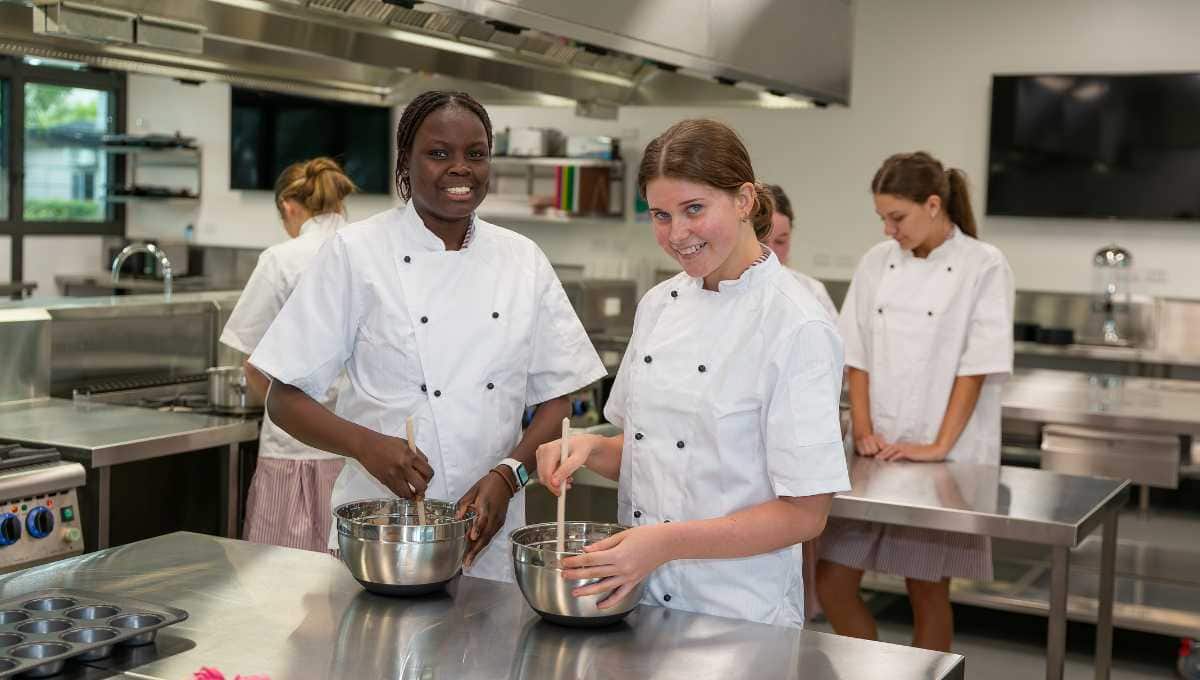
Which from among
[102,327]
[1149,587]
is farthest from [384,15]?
[1149,587]

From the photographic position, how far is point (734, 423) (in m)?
2.00

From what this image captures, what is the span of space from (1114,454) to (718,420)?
303 centimetres

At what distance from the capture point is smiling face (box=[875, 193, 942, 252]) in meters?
3.52

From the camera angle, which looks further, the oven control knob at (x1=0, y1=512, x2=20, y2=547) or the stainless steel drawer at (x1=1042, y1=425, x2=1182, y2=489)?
the stainless steel drawer at (x1=1042, y1=425, x2=1182, y2=489)

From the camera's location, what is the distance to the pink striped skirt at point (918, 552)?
11.7 feet

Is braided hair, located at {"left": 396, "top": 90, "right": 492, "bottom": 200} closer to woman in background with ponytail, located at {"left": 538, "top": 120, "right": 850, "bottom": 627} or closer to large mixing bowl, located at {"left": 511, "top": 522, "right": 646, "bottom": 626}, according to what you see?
woman in background with ponytail, located at {"left": 538, "top": 120, "right": 850, "bottom": 627}

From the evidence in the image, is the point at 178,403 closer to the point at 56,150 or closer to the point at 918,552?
the point at 918,552

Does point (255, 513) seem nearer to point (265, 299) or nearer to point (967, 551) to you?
point (265, 299)

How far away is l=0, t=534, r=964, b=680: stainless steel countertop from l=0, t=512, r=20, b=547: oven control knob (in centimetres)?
79

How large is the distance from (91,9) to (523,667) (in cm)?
200

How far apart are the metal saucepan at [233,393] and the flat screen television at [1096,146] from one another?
15.0ft

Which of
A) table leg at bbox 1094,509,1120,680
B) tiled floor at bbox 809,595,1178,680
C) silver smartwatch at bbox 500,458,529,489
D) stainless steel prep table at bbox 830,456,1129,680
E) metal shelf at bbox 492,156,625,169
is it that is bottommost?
tiled floor at bbox 809,595,1178,680

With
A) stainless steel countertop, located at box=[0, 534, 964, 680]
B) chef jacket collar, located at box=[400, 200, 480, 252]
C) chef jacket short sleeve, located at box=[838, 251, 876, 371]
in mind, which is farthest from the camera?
chef jacket short sleeve, located at box=[838, 251, 876, 371]

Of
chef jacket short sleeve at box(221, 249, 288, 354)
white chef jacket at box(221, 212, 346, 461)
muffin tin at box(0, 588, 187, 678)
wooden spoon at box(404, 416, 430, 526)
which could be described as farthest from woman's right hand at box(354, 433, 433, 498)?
chef jacket short sleeve at box(221, 249, 288, 354)
